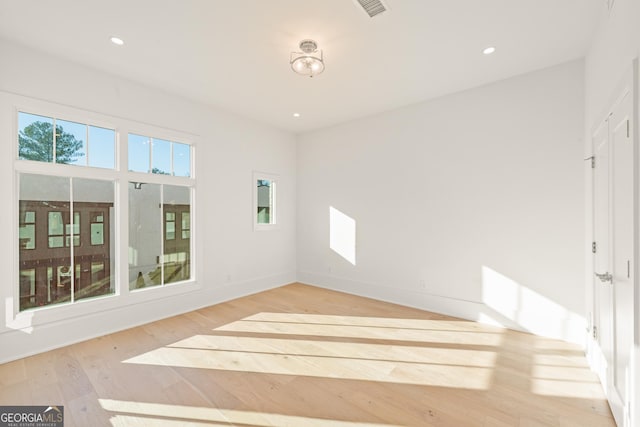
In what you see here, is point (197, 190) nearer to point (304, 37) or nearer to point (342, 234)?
point (342, 234)

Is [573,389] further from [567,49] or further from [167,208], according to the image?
[167,208]

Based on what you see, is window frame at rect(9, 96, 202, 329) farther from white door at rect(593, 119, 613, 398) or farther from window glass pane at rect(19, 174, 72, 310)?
white door at rect(593, 119, 613, 398)

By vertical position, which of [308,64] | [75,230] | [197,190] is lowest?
[75,230]

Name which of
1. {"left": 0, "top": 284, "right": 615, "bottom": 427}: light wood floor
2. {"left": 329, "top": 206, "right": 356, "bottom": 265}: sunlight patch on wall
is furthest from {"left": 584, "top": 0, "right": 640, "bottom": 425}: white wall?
{"left": 329, "top": 206, "right": 356, "bottom": 265}: sunlight patch on wall

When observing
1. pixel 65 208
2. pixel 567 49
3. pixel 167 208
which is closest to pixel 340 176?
pixel 167 208

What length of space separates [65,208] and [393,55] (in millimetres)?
3968

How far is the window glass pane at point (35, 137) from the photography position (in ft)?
9.47

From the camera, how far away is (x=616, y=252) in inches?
77.0

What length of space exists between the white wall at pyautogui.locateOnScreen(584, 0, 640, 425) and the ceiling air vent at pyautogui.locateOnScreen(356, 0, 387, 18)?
153cm

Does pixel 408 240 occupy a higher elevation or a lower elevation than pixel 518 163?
lower

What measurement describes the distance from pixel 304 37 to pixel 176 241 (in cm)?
319

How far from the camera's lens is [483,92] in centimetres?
370

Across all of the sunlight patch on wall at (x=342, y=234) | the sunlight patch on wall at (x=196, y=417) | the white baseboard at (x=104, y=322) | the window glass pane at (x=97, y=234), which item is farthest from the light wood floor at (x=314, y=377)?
the sunlight patch on wall at (x=342, y=234)

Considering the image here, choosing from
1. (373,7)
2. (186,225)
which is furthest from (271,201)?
(373,7)
